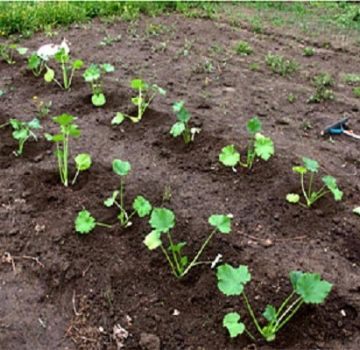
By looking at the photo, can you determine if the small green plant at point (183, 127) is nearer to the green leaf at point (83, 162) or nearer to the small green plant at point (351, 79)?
the green leaf at point (83, 162)

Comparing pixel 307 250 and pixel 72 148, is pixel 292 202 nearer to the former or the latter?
pixel 307 250

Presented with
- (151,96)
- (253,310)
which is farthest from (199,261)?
(151,96)

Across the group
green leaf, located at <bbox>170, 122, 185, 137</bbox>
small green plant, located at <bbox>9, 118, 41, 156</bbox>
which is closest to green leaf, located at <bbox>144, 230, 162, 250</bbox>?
green leaf, located at <bbox>170, 122, 185, 137</bbox>

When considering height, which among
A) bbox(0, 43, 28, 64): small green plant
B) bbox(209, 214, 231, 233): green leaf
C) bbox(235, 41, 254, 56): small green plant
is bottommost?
bbox(0, 43, 28, 64): small green plant

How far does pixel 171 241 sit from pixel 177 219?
353 mm

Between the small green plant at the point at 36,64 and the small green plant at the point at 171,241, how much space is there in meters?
2.49

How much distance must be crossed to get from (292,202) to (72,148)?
1535 mm

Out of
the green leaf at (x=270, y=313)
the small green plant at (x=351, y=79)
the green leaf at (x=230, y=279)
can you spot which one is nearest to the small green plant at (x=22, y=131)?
the green leaf at (x=230, y=279)

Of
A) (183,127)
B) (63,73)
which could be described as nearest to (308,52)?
(63,73)

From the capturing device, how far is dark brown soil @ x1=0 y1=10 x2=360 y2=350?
2408 mm

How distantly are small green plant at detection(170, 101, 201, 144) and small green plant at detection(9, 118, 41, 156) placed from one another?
34.4 inches

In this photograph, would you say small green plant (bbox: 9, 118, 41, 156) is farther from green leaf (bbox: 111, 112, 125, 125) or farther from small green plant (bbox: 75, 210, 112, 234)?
small green plant (bbox: 75, 210, 112, 234)

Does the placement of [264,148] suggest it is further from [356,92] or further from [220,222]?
[356,92]

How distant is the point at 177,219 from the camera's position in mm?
2986
